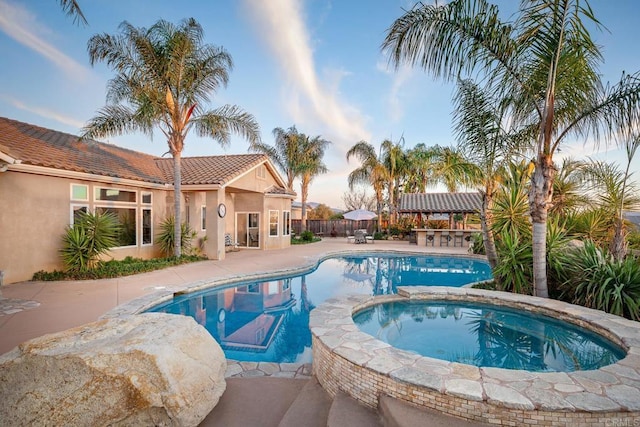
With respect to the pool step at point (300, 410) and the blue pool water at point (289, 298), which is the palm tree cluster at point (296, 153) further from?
the pool step at point (300, 410)

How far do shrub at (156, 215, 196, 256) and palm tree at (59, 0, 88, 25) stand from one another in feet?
31.4

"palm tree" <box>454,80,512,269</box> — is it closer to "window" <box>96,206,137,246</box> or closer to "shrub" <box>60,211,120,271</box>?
"shrub" <box>60,211,120,271</box>

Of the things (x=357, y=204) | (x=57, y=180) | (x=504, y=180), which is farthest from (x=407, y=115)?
(x=357, y=204)

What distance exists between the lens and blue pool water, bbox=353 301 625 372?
4.89 meters

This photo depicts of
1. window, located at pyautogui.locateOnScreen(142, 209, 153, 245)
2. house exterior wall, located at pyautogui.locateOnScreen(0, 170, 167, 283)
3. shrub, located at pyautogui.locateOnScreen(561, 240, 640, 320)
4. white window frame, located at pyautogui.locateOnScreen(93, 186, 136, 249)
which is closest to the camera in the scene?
shrub, located at pyautogui.locateOnScreen(561, 240, 640, 320)

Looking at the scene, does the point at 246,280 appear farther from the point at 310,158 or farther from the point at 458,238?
the point at 458,238

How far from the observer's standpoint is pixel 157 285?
8742mm

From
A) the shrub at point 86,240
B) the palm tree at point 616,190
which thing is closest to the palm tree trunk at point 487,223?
the palm tree at point 616,190

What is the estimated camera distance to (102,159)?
12648 millimetres

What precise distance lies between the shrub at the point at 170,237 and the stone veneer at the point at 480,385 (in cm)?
1090

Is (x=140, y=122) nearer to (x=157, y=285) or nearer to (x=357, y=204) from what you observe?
(x=157, y=285)

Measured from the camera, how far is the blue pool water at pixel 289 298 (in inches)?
233

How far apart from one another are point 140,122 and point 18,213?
514cm

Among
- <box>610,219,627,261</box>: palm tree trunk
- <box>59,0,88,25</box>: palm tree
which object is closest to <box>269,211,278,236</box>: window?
<box>59,0,88,25</box>: palm tree
